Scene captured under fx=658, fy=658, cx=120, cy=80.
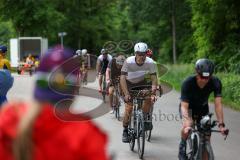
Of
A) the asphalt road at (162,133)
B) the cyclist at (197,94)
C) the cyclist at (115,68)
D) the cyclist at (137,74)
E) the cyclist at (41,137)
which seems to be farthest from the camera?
the cyclist at (115,68)

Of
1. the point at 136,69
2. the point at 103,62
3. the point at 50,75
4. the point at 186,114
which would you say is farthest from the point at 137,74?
the point at 103,62

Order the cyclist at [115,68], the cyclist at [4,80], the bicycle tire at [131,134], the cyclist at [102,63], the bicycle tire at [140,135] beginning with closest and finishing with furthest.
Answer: the cyclist at [4,80], the bicycle tire at [140,135], the bicycle tire at [131,134], the cyclist at [115,68], the cyclist at [102,63]

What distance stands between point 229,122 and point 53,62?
12.2m

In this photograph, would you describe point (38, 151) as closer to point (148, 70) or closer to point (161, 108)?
point (148, 70)

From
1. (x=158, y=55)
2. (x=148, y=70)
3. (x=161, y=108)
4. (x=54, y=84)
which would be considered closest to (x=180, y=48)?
(x=158, y=55)

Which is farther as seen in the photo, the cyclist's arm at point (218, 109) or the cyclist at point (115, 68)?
the cyclist at point (115, 68)

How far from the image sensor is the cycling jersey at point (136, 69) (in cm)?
1036

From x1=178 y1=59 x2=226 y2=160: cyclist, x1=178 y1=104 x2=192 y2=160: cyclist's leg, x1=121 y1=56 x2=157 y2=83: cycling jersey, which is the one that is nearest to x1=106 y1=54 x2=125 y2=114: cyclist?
x1=121 y1=56 x2=157 y2=83: cycling jersey

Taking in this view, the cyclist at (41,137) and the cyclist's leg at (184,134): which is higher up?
the cyclist at (41,137)

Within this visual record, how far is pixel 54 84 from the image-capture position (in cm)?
376

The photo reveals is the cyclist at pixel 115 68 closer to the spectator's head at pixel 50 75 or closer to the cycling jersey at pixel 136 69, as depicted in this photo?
the cycling jersey at pixel 136 69

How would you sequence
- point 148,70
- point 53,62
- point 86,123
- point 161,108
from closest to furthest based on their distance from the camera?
point 86,123 → point 53,62 → point 148,70 → point 161,108

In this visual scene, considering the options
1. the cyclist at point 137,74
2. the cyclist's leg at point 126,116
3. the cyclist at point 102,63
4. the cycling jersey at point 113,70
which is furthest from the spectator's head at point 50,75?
the cyclist at point 102,63

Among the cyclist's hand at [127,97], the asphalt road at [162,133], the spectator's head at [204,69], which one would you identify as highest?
the spectator's head at [204,69]
